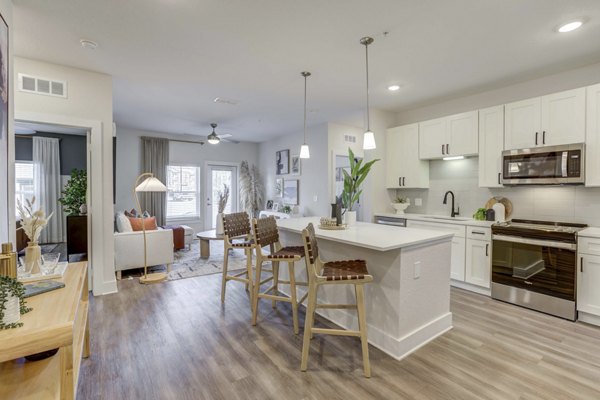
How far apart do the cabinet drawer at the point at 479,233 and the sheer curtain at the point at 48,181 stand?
26.8 feet

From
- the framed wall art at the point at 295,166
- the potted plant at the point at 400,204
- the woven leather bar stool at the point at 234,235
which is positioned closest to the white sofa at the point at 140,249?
the woven leather bar stool at the point at 234,235

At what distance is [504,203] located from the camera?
3.93 meters

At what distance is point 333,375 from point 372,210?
10.6ft

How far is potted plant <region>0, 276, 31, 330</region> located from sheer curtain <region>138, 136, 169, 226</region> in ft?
20.0

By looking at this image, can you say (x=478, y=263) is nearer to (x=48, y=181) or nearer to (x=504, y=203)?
(x=504, y=203)

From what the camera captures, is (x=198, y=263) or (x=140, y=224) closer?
(x=140, y=224)

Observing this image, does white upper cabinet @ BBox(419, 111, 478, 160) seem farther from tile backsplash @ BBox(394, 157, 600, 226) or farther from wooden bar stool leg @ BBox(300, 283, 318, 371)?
wooden bar stool leg @ BBox(300, 283, 318, 371)

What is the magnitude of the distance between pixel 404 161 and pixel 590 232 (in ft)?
8.03

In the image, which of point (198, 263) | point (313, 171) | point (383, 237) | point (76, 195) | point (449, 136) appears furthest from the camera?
point (313, 171)

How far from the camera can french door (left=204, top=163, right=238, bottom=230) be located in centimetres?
802

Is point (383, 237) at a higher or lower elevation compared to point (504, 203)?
lower

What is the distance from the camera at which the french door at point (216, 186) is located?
26.3 ft

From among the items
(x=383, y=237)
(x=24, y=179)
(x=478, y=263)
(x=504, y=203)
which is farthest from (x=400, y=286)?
(x=24, y=179)

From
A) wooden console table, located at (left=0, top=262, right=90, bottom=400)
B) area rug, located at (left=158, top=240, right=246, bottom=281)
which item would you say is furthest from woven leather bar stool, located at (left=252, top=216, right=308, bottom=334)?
area rug, located at (left=158, top=240, right=246, bottom=281)
